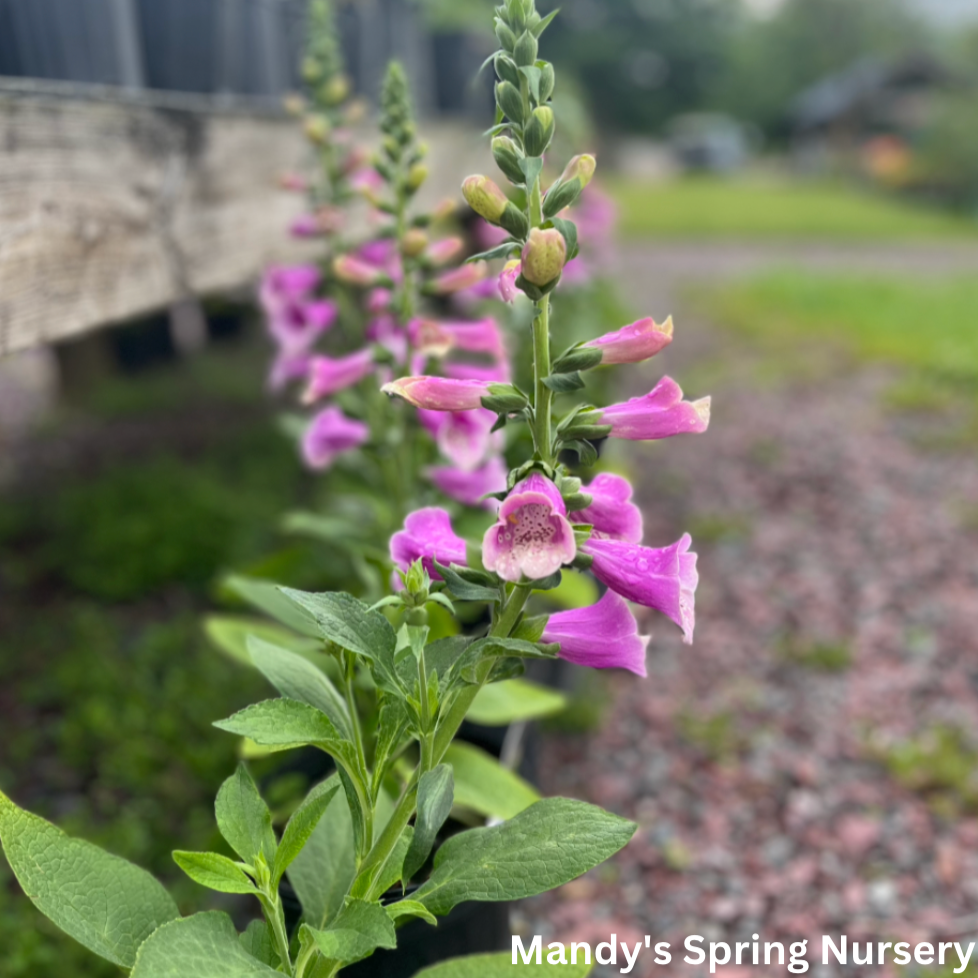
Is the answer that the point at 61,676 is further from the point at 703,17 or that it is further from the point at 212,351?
the point at 703,17

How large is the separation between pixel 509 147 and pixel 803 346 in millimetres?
7370

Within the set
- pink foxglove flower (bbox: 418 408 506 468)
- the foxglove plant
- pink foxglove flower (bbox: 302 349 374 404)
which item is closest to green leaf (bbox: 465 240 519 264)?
the foxglove plant

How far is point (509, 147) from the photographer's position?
41.7 inches

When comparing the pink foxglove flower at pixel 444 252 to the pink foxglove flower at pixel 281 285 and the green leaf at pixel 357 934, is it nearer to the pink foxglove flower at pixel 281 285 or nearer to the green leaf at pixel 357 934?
the pink foxglove flower at pixel 281 285

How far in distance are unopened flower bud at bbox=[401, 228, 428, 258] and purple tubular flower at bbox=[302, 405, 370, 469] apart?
0.41 metres

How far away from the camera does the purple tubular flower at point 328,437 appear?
2064 millimetres

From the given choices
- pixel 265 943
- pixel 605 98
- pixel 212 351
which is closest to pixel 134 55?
pixel 265 943

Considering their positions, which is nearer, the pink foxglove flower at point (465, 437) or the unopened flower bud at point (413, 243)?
the pink foxglove flower at point (465, 437)

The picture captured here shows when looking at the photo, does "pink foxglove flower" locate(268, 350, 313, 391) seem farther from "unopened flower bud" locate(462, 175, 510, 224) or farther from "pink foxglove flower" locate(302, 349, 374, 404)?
"unopened flower bud" locate(462, 175, 510, 224)

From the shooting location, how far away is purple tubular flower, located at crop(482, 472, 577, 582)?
3.24 feet

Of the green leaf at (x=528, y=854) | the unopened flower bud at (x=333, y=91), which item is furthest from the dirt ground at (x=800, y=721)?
the unopened flower bud at (x=333, y=91)

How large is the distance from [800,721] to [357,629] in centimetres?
221

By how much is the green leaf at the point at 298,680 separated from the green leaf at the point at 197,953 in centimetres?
27

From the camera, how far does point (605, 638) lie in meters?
1.14
